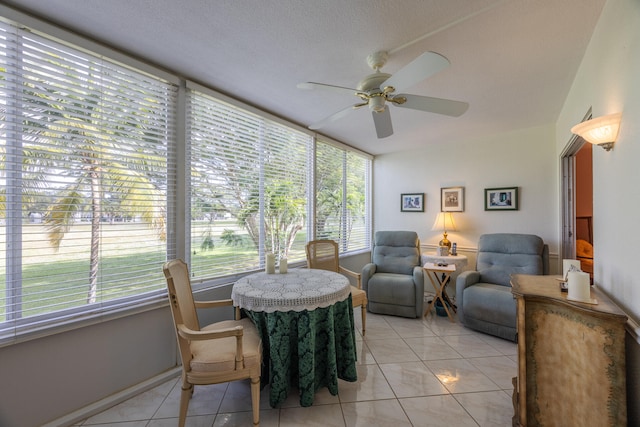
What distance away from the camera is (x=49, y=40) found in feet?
5.49

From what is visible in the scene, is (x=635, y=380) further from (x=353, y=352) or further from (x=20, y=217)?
(x=20, y=217)

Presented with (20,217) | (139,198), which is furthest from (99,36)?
(20,217)

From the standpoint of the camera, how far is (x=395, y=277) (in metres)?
3.58

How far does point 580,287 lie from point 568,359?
14.1 inches

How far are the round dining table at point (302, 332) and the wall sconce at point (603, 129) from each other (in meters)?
1.75

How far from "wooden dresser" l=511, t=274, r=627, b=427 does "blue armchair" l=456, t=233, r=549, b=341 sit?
4.44 feet

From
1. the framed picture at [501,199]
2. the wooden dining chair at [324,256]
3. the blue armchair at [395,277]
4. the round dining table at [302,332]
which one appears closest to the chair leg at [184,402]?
the round dining table at [302,332]

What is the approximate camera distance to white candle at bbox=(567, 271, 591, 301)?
4.40 ft

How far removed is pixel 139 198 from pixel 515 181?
4456 mm

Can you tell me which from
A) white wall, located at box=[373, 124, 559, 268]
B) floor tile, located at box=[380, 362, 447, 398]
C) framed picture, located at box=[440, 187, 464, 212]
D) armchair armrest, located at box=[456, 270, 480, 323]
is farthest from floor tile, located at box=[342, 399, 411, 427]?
framed picture, located at box=[440, 187, 464, 212]

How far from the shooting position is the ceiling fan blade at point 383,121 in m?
2.02

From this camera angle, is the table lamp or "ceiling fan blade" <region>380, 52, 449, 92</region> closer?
"ceiling fan blade" <region>380, 52, 449, 92</region>

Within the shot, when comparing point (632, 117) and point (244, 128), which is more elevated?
point (244, 128)

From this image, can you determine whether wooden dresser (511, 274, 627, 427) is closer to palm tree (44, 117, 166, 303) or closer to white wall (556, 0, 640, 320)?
white wall (556, 0, 640, 320)
